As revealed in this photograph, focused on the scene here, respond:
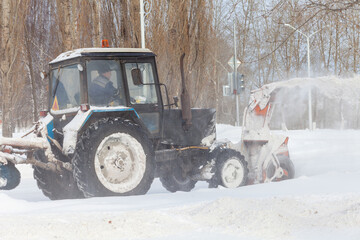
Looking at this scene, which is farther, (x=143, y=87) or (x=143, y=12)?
(x=143, y=12)

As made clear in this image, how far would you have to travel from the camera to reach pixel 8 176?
7164 mm

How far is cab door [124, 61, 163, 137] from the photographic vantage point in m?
7.82

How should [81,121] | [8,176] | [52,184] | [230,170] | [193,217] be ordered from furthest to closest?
[230,170] < [52,184] < [8,176] < [81,121] < [193,217]

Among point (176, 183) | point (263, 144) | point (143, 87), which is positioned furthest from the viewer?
point (263, 144)

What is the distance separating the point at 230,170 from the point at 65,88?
3.14 m

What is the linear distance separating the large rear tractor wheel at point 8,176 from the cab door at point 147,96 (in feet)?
6.26

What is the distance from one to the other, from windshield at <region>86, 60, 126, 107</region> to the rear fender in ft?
0.71

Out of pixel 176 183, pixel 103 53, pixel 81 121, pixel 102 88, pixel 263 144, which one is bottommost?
pixel 176 183

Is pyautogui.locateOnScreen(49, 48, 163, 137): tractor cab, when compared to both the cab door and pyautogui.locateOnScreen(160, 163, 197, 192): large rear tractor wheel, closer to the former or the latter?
the cab door

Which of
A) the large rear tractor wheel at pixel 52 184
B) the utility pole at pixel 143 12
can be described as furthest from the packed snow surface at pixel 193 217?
the utility pole at pixel 143 12

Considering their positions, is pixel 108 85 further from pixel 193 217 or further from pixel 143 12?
pixel 143 12

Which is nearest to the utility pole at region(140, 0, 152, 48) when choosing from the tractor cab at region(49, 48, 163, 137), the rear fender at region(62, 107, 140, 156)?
the tractor cab at region(49, 48, 163, 137)

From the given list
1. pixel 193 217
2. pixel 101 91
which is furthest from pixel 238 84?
pixel 193 217

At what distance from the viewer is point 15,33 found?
16.8m
